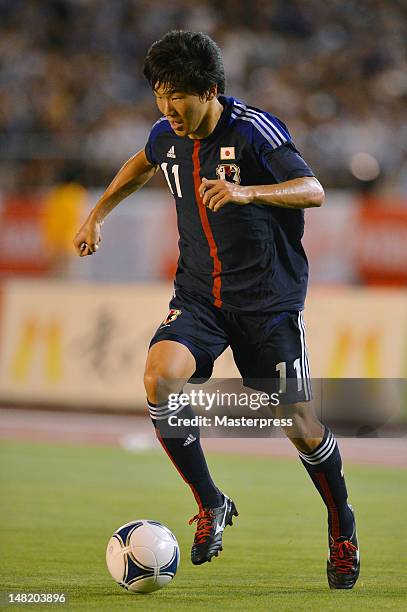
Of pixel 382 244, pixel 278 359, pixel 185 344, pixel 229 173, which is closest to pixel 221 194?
pixel 229 173

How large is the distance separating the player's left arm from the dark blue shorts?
68 centimetres

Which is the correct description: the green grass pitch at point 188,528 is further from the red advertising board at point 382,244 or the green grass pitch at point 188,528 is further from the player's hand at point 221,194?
the red advertising board at point 382,244

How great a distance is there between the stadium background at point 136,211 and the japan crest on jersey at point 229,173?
6.53ft

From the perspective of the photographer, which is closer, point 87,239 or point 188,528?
point 87,239

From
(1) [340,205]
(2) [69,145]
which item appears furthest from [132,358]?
(2) [69,145]

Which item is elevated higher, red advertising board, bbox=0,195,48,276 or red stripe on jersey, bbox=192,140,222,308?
red stripe on jersey, bbox=192,140,222,308

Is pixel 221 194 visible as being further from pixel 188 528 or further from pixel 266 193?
pixel 188 528

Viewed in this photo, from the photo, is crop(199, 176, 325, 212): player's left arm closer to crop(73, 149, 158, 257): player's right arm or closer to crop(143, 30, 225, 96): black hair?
crop(143, 30, 225, 96): black hair

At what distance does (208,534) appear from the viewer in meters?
5.38

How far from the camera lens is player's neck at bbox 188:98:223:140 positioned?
530cm

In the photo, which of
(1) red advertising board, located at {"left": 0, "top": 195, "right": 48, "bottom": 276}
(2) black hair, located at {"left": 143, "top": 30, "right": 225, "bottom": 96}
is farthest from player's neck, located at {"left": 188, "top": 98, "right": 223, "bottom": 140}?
(1) red advertising board, located at {"left": 0, "top": 195, "right": 48, "bottom": 276}

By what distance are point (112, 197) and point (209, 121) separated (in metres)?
0.82

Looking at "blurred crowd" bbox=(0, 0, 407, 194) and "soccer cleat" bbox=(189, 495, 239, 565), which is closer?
"soccer cleat" bbox=(189, 495, 239, 565)

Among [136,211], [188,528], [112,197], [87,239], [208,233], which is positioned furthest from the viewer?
[136,211]
